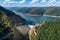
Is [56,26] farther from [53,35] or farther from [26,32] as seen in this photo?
[26,32]

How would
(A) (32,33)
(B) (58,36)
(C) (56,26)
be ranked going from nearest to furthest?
(B) (58,36), (C) (56,26), (A) (32,33)

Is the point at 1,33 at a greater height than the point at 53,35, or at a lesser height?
lesser

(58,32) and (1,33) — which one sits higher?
(58,32)

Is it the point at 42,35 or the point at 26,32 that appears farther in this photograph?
the point at 26,32

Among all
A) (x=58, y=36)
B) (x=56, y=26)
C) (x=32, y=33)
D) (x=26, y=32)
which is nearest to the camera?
(x=58, y=36)

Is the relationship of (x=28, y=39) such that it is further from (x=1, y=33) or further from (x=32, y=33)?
(x=1, y=33)

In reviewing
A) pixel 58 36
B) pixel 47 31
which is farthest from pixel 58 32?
pixel 47 31

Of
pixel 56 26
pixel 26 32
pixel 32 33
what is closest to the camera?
pixel 56 26

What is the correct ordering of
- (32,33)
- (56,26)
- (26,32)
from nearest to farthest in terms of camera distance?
(56,26), (32,33), (26,32)

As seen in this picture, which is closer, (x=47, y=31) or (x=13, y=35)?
(x=47, y=31)

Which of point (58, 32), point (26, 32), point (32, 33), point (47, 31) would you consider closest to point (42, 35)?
point (47, 31)
